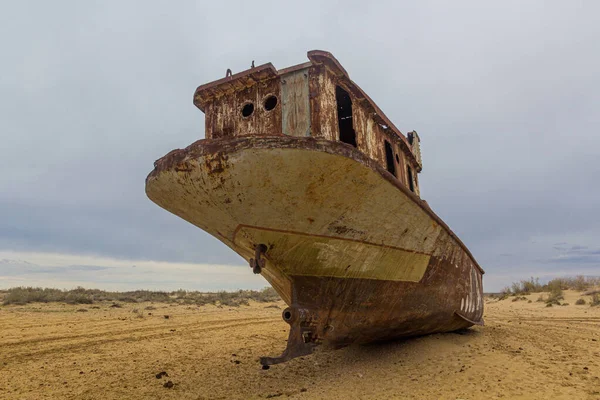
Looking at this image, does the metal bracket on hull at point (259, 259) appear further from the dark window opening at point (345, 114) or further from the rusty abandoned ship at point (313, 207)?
the dark window opening at point (345, 114)

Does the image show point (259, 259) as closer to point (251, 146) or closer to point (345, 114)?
point (251, 146)

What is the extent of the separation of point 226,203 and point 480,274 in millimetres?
5726

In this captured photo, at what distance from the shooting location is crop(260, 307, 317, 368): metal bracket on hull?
3465 millimetres

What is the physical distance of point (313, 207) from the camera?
3.36m

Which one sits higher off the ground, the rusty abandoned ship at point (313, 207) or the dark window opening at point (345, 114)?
the dark window opening at point (345, 114)

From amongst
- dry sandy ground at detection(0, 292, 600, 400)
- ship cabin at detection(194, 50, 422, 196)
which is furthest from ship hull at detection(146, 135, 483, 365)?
ship cabin at detection(194, 50, 422, 196)

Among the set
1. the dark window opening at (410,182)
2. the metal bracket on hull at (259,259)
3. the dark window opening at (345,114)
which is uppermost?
the dark window opening at (345,114)

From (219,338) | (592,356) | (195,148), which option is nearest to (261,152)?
(195,148)

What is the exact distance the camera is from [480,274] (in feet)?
23.2

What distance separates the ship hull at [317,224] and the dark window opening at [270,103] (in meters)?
1.67

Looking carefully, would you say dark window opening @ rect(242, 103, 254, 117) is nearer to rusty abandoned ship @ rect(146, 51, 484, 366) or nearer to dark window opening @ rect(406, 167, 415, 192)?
rusty abandoned ship @ rect(146, 51, 484, 366)

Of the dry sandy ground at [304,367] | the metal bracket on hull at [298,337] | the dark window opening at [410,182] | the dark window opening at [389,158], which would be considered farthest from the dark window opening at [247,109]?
the dark window opening at [410,182]

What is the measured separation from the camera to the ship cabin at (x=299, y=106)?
4.21 meters

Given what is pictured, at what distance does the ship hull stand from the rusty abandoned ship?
0.04ft
